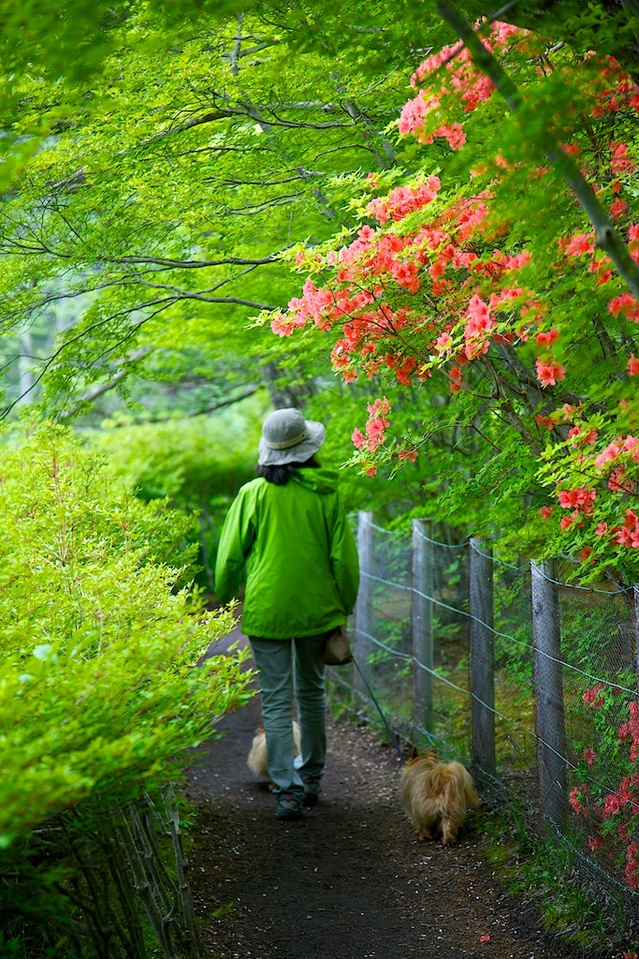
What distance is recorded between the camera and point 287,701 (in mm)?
5820

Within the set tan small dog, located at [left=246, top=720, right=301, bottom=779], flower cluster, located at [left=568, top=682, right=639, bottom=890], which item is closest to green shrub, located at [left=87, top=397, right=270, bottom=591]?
tan small dog, located at [left=246, top=720, right=301, bottom=779]

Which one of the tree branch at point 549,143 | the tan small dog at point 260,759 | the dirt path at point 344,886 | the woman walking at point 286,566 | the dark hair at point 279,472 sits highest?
the tree branch at point 549,143

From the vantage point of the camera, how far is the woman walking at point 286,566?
A: 5.66 metres

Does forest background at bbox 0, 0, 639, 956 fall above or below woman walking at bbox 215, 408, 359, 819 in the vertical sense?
above

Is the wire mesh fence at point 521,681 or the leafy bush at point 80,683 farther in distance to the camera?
the wire mesh fence at point 521,681

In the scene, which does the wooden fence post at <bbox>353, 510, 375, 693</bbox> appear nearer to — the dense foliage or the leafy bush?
the dense foliage

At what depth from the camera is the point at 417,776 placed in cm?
519

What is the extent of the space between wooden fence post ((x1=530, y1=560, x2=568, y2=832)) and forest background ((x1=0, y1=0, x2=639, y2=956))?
189mm

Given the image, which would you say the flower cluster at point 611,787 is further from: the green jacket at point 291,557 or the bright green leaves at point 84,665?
the green jacket at point 291,557

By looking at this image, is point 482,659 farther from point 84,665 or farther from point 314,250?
point 84,665

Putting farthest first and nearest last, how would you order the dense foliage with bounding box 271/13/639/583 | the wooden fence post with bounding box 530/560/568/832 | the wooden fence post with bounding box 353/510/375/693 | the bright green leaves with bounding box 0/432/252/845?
the wooden fence post with bounding box 353/510/375/693
the wooden fence post with bounding box 530/560/568/832
the dense foliage with bounding box 271/13/639/583
the bright green leaves with bounding box 0/432/252/845

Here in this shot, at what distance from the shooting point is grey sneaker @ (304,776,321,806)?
5.95 metres

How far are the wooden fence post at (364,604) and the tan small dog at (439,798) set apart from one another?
2.53 meters

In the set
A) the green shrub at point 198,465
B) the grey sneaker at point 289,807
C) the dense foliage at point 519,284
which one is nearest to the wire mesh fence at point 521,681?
the dense foliage at point 519,284
